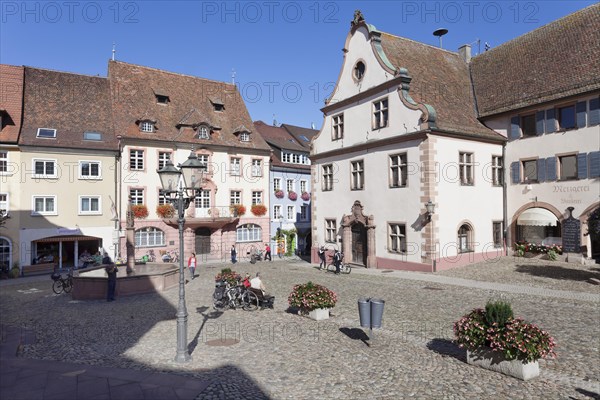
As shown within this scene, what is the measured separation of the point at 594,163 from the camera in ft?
68.4

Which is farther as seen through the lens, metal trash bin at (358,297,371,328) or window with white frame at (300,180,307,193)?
window with white frame at (300,180,307,193)

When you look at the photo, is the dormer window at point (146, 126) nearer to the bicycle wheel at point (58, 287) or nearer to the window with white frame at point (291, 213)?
the window with white frame at point (291, 213)

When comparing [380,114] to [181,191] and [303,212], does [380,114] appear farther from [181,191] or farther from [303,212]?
[181,191]

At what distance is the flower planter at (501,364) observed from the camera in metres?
7.62

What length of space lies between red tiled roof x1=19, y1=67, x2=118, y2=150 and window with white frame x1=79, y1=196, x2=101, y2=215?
3.60 meters

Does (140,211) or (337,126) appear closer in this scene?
(337,126)

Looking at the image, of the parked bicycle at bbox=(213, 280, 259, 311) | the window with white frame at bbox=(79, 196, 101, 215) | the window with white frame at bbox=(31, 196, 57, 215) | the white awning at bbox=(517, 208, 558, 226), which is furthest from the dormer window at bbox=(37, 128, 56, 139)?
the white awning at bbox=(517, 208, 558, 226)

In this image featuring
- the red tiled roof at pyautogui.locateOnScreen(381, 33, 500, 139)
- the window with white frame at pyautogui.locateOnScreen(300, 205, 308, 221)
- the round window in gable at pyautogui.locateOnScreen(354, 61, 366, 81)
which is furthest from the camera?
the window with white frame at pyautogui.locateOnScreen(300, 205, 308, 221)

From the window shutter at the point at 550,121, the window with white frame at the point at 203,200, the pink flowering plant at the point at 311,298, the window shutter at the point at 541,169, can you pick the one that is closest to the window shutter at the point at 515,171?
the window shutter at the point at 541,169

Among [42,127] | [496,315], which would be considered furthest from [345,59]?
[496,315]

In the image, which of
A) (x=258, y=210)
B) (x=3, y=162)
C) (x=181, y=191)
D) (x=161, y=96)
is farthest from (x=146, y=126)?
(x=181, y=191)

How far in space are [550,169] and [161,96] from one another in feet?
95.1

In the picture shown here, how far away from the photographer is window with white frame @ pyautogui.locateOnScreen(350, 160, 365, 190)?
2679 cm

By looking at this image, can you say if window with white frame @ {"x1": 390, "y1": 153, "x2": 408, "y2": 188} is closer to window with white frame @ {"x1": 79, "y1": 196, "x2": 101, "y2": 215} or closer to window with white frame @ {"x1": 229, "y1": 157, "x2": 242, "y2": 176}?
window with white frame @ {"x1": 229, "y1": 157, "x2": 242, "y2": 176}
